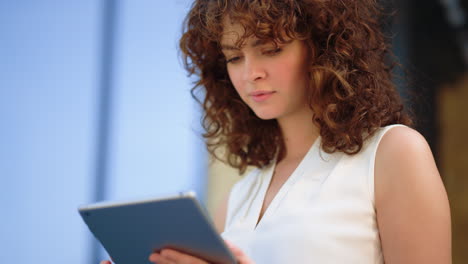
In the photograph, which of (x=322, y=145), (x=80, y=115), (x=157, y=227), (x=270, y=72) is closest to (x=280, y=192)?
(x=322, y=145)

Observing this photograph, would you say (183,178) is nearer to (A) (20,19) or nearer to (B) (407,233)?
(A) (20,19)

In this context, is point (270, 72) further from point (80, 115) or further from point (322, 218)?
point (80, 115)

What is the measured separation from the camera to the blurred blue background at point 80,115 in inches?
74.3

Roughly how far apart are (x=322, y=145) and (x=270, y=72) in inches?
9.7

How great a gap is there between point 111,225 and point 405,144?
2.27 feet

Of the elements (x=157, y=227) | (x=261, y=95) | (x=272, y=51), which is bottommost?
(x=157, y=227)

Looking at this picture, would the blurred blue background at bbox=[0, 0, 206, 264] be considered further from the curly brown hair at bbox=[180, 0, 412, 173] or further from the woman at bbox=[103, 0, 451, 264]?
the curly brown hair at bbox=[180, 0, 412, 173]

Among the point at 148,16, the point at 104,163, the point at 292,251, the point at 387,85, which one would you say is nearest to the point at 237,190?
the point at 292,251

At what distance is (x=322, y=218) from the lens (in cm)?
121

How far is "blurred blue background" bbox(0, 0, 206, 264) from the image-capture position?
1887 mm

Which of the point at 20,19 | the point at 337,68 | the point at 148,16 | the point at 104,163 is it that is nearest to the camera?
the point at 337,68

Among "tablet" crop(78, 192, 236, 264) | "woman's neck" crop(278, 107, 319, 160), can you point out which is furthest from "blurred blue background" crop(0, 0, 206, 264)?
"tablet" crop(78, 192, 236, 264)

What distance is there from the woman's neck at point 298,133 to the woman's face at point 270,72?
0.09 m

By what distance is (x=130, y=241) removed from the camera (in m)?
1.11
